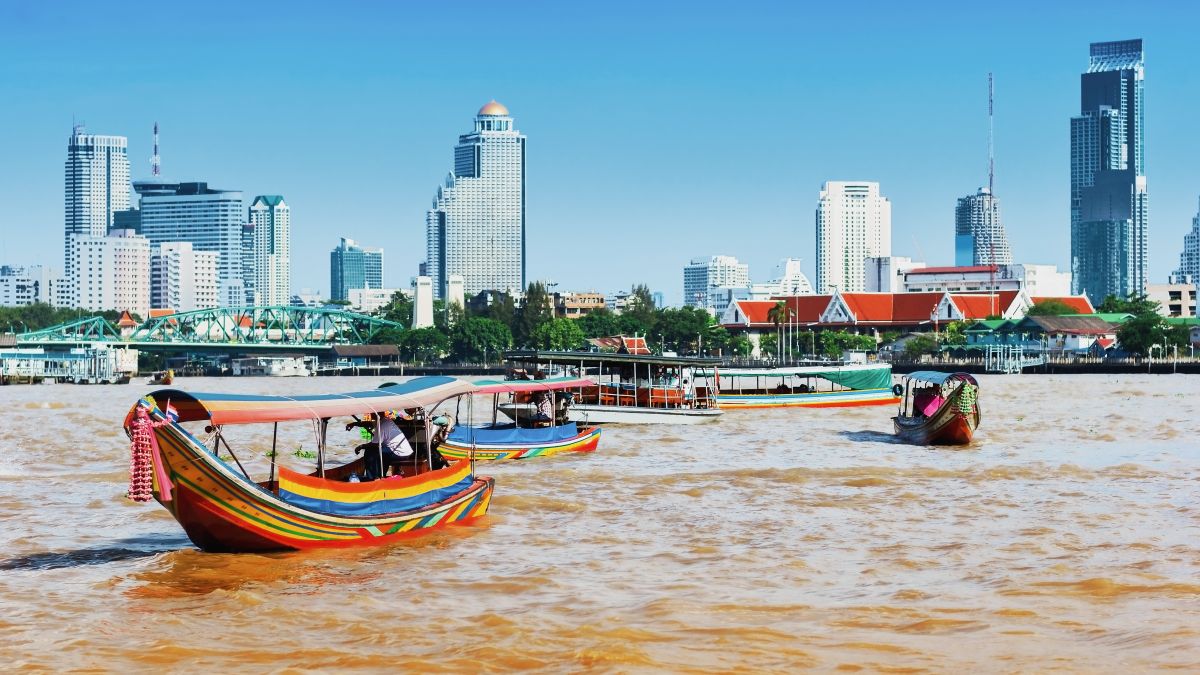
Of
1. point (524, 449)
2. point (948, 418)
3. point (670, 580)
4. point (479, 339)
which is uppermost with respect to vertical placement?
point (479, 339)

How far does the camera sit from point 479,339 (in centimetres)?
16300

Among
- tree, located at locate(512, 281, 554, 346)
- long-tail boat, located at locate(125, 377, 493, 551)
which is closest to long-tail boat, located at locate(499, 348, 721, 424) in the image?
long-tail boat, located at locate(125, 377, 493, 551)

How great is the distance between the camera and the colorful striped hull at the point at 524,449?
29781 mm

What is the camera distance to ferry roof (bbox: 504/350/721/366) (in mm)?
Answer: 38875

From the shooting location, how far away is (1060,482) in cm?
2641

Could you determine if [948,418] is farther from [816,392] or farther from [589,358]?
[816,392]

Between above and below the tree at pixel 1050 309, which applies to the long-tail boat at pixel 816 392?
below

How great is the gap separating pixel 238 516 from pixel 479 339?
146 m

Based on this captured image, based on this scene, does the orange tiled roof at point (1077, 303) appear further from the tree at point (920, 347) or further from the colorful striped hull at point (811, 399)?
the colorful striped hull at point (811, 399)

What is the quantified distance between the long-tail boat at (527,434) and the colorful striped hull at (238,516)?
974 cm

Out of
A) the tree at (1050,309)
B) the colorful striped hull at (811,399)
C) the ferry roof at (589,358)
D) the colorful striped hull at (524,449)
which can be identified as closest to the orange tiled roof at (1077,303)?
the tree at (1050,309)

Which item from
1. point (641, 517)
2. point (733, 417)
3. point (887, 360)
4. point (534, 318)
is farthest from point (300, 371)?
point (641, 517)

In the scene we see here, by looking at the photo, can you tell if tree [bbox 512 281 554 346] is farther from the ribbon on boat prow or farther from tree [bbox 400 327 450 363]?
the ribbon on boat prow

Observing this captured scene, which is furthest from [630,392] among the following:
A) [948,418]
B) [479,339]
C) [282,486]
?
[479,339]
